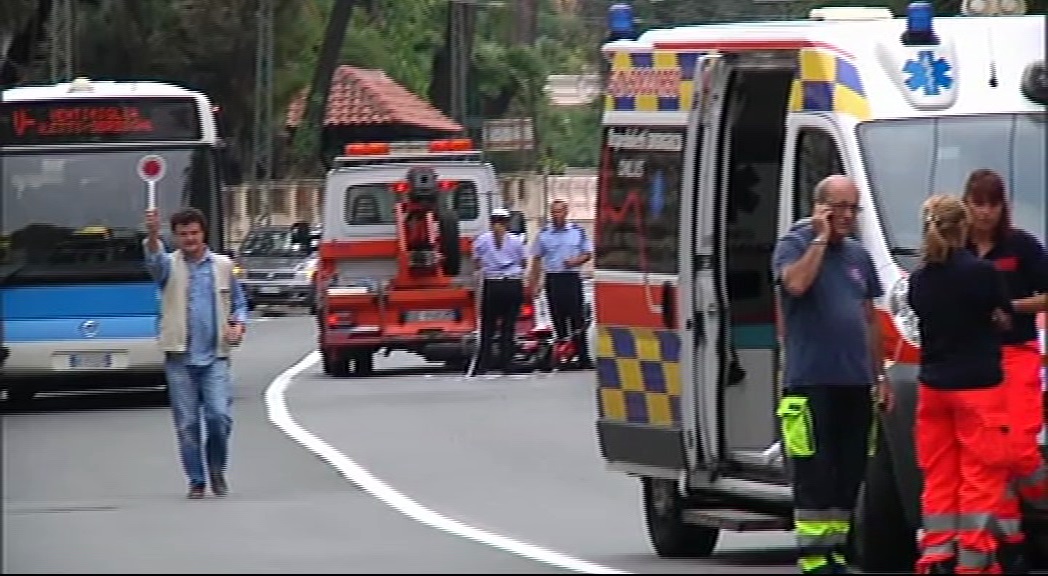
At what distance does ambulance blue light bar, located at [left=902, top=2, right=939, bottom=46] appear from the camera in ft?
40.5

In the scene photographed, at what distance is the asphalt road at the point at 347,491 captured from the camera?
1323cm

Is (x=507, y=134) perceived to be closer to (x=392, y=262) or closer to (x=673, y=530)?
(x=392, y=262)

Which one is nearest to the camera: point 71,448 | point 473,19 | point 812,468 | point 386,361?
point 812,468

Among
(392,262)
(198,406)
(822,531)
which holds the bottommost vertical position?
(392,262)

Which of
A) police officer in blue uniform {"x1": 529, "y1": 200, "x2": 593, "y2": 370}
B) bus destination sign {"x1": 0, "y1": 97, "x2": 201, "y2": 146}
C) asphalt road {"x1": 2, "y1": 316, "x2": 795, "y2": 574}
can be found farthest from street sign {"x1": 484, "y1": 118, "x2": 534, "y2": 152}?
bus destination sign {"x1": 0, "y1": 97, "x2": 201, "y2": 146}

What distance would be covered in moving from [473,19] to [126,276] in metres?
48.4

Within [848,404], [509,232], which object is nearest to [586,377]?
[509,232]

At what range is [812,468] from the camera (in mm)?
11445

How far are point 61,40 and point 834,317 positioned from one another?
38.1 metres

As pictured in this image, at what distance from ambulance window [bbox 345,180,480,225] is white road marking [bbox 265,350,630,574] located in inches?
169

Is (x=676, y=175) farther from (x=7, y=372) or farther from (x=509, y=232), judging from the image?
(x=509, y=232)

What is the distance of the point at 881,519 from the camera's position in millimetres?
11906

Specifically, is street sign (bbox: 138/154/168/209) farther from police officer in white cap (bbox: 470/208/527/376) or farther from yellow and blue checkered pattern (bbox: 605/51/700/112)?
yellow and blue checkered pattern (bbox: 605/51/700/112)

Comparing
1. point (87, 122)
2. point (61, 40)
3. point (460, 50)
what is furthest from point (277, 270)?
point (87, 122)
